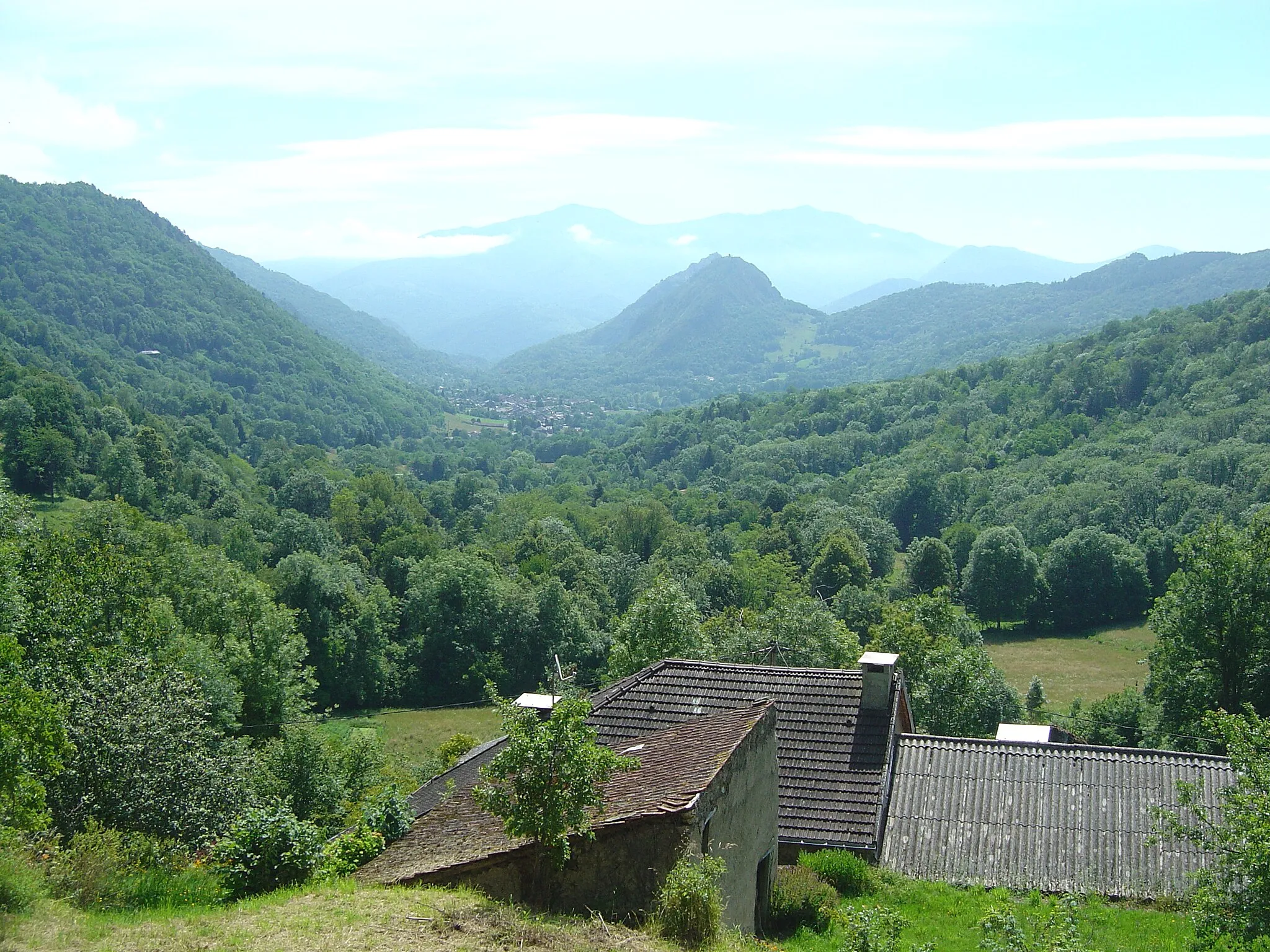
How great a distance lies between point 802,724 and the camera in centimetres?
1576

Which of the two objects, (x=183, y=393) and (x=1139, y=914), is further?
(x=183, y=393)

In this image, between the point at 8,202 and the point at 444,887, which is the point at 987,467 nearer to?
the point at 444,887

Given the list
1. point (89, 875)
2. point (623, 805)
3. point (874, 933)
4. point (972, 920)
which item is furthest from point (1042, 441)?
point (89, 875)

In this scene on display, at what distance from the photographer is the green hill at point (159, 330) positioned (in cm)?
12975

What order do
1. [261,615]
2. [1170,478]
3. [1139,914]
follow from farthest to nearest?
1. [1170,478]
2. [261,615]
3. [1139,914]

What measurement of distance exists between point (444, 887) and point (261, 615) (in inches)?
1257

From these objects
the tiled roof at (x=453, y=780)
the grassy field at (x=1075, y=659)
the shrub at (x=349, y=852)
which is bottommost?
the grassy field at (x=1075, y=659)

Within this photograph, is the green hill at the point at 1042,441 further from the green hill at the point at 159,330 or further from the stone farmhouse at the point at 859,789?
the stone farmhouse at the point at 859,789

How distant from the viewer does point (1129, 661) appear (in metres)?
58.6

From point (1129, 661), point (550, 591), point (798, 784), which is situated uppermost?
point (798, 784)

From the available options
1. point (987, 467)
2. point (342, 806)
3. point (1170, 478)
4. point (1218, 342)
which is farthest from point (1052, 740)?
point (1218, 342)

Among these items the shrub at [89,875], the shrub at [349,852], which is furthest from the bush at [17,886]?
the shrub at [349,852]

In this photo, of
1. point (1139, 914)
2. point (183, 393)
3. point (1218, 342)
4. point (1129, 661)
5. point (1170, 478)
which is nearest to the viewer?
point (1139, 914)

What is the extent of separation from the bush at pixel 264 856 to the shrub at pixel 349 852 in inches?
7.6
